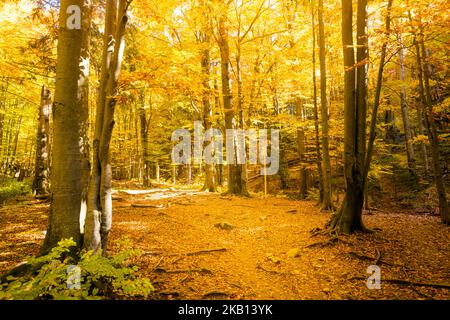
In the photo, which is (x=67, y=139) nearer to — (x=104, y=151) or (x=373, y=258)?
(x=104, y=151)

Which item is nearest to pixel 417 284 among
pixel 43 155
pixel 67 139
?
pixel 67 139

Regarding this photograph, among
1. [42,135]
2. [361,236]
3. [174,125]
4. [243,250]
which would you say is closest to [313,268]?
[243,250]

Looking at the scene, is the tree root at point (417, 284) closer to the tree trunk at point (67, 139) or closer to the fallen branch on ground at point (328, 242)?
the fallen branch on ground at point (328, 242)

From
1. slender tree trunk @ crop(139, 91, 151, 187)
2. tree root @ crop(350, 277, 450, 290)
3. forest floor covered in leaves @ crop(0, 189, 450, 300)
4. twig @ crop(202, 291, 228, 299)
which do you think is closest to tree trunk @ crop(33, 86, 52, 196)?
forest floor covered in leaves @ crop(0, 189, 450, 300)

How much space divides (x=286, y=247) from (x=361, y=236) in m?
1.82

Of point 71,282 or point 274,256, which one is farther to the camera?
point 274,256

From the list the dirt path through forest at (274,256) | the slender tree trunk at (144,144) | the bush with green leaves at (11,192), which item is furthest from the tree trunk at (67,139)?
the slender tree trunk at (144,144)

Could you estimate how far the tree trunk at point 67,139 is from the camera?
4184 millimetres

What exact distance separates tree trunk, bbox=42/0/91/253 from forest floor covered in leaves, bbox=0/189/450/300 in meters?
1.10

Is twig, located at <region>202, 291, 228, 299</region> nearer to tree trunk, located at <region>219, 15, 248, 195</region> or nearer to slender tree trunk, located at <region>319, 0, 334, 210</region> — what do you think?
slender tree trunk, located at <region>319, 0, 334, 210</region>

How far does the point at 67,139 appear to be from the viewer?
4242mm

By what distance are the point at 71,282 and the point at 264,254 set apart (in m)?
3.84

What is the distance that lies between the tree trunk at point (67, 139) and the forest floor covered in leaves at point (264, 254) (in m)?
1.10

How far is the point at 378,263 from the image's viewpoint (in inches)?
193
